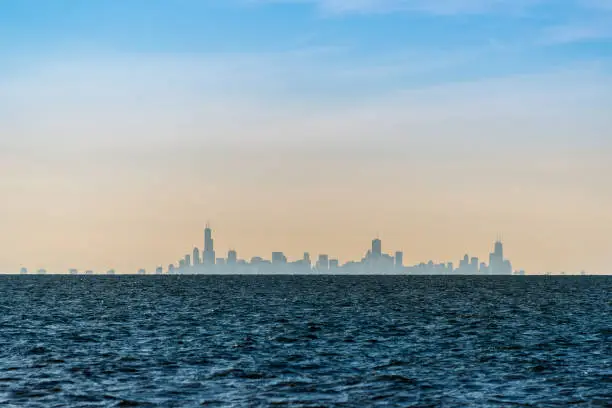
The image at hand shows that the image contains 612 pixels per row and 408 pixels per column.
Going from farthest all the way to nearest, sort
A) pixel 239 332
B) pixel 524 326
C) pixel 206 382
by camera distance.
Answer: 1. pixel 524 326
2. pixel 239 332
3. pixel 206 382

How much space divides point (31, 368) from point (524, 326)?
4468cm

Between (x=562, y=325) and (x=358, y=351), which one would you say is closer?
(x=358, y=351)

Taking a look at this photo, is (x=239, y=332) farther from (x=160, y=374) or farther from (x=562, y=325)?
(x=562, y=325)

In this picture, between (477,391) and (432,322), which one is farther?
(432,322)

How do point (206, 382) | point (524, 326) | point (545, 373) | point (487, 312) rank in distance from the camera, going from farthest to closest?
point (487, 312)
point (524, 326)
point (545, 373)
point (206, 382)

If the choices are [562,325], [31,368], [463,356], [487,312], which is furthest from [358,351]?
[487,312]

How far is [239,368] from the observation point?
4044 centimetres

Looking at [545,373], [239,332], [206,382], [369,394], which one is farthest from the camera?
[239,332]

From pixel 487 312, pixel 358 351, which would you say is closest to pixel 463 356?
pixel 358 351

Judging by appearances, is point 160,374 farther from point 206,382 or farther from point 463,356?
point 463,356

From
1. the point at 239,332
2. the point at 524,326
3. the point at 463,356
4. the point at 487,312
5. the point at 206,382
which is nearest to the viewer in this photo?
the point at 206,382

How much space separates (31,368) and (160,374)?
750 cm

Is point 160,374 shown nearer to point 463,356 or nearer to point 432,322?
point 463,356

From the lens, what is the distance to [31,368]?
40.2 meters
